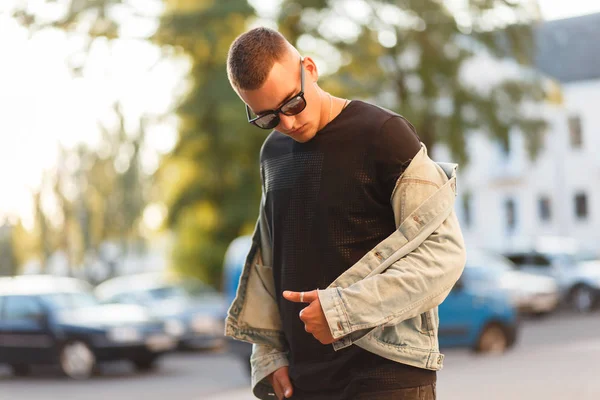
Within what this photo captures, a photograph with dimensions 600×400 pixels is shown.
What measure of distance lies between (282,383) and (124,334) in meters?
14.2

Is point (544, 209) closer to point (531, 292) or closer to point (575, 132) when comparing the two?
point (575, 132)

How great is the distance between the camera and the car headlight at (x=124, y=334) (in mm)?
16984

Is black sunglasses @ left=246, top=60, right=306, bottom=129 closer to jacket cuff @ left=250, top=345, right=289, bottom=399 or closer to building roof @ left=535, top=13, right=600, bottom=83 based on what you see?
jacket cuff @ left=250, top=345, right=289, bottom=399

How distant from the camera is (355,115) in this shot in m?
3.06

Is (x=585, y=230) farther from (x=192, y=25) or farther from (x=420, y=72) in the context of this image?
(x=192, y=25)

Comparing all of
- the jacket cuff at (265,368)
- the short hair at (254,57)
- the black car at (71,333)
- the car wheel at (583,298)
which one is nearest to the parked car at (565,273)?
the car wheel at (583,298)

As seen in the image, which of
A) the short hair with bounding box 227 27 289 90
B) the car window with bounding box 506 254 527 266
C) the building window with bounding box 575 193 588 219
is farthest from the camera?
the building window with bounding box 575 193 588 219

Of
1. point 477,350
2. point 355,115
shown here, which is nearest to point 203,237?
point 477,350

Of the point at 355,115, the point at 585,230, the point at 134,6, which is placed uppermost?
the point at 134,6

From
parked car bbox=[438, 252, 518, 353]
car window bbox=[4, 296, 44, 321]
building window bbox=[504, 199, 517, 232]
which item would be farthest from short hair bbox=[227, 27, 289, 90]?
building window bbox=[504, 199, 517, 232]

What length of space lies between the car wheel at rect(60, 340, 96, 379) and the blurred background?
0.07ft

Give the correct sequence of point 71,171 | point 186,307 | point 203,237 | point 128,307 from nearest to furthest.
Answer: point 128,307 → point 186,307 → point 203,237 → point 71,171

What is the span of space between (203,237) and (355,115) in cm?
2961

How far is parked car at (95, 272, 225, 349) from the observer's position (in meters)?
20.4
